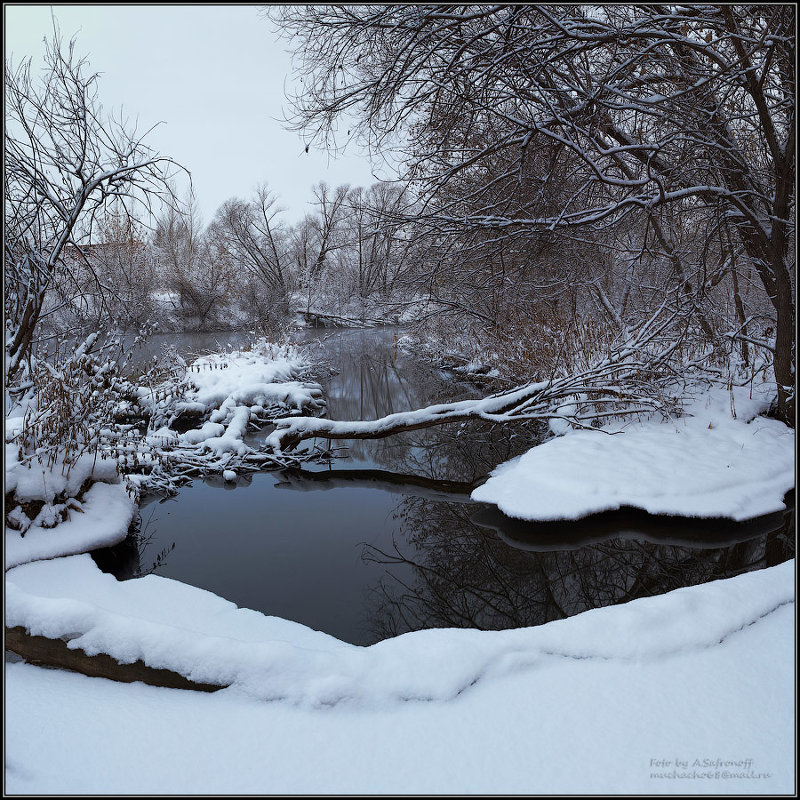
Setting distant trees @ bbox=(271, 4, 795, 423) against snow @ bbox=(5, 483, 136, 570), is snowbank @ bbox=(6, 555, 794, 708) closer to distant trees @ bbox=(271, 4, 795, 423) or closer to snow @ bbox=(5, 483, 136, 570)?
snow @ bbox=(5, 483, 136, 570)

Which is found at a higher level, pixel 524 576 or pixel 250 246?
pixel 250 246

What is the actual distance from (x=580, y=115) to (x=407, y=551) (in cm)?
461

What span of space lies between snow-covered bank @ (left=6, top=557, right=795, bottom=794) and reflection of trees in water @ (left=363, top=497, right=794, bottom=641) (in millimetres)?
1613

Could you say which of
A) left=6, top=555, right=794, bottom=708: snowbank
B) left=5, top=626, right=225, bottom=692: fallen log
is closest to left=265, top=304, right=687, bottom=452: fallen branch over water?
left=6, top=555, right=794, bottom=708: snowbank

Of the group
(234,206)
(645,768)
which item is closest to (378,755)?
(645,768)

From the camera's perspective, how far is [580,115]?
194 inches

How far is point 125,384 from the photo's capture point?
8.59 metres

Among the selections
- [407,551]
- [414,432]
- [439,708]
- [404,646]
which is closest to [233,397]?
[414,432]

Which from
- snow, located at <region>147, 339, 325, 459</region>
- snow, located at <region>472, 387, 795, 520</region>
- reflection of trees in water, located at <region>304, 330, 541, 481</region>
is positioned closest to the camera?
snow, located at <region>472, 387, 795, 520</region>

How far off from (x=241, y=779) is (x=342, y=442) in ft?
25.4

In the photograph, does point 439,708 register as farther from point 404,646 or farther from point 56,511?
point 56,511

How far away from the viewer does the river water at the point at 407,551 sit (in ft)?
14.8

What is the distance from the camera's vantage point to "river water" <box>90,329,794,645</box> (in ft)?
14.8

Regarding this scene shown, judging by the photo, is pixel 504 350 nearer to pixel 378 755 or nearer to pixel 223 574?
pixel 223 574
